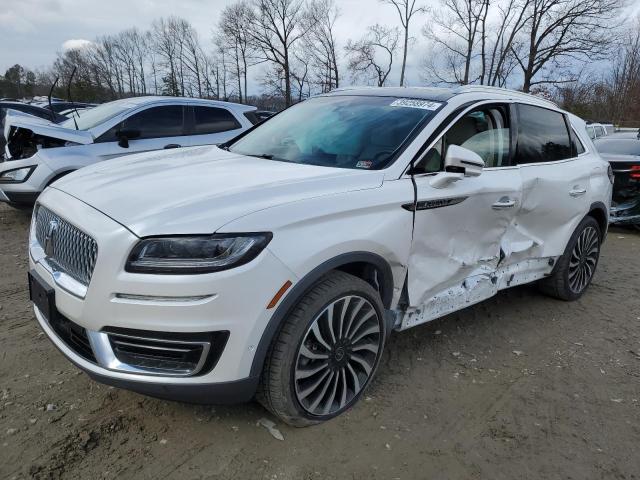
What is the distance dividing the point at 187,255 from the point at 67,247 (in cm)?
70

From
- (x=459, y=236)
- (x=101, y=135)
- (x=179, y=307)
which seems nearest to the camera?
(x=179, y=307)

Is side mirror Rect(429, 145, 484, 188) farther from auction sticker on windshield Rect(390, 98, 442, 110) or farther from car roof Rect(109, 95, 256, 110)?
car roof Rect(109, 95, 256, 110)

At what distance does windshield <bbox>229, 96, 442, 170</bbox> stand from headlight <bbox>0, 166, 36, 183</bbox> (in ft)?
12.5

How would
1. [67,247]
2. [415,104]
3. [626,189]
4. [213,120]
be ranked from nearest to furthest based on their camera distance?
[67,247], [415,104], [626,189], [213,120]

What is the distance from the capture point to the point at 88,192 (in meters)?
2.41

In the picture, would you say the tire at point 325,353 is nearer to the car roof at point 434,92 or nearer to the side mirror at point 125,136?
the car roof at point 434,92

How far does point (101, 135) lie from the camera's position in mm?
6422

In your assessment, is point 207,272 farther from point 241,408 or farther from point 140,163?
point 140,163

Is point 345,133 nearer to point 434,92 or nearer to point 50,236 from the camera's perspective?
point 434,92

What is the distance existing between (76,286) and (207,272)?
0.65 m

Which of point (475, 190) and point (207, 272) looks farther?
point (475, 190)

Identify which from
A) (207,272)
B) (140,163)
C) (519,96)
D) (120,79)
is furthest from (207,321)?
(120,79)

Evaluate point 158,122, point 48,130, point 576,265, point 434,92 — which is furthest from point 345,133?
point 158,122

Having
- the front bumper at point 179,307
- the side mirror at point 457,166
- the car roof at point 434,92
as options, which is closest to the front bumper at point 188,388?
the front bumper at point 179,307
